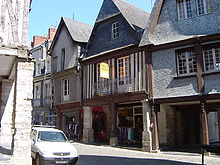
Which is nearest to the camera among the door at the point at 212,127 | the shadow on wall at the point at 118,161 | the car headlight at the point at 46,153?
the car headlight at the point at 46,153

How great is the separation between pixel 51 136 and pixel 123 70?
6744 mm

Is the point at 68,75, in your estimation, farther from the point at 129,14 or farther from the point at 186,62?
the point at 186,62

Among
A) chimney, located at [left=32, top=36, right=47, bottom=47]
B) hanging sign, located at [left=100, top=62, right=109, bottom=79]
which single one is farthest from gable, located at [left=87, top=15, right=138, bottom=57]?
chimney, located at [left=32, top=36, right=47, bottom=47]

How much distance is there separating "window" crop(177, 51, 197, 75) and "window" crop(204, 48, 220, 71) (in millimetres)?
600

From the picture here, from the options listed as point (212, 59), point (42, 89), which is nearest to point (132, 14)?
point (212, 59)

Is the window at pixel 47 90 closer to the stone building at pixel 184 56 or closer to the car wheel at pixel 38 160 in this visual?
the stone building at pixel 184 56

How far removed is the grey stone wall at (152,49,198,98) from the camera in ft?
40.4

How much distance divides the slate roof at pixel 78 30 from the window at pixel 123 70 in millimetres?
5412

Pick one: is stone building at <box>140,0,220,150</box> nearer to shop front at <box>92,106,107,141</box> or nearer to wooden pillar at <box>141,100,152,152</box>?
wooden pillar at <box>141,100,152,152</box>

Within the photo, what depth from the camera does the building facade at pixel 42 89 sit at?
22672 mm

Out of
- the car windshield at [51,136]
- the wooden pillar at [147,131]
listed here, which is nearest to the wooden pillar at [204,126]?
the wooden pillar at [147,131]

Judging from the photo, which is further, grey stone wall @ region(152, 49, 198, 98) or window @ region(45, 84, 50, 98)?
window @ region(45, 84, 50, 98)

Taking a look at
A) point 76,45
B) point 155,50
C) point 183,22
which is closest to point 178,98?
point 155,50

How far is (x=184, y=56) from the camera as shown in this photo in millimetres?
12898
